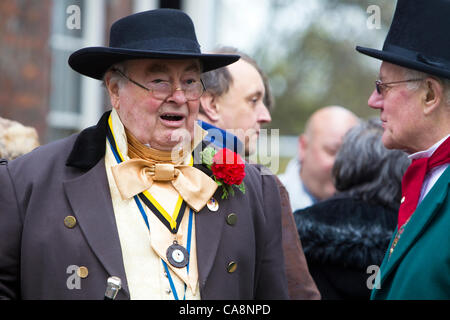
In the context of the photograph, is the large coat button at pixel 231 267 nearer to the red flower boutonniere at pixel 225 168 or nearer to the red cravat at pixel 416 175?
the red flower boutonniere at pixel 225 168

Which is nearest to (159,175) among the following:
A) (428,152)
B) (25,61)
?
(428,152)

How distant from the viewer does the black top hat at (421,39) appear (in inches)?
132

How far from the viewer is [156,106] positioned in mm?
3441

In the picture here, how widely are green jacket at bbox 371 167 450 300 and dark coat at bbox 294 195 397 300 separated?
851 millimetres

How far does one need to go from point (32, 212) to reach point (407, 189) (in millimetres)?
1744

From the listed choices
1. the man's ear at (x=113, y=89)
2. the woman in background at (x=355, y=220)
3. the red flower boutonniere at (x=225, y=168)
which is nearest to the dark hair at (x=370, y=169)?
the woman in background at (x=355, y=220)

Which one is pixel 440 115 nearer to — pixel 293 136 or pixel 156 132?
pixel 156 132

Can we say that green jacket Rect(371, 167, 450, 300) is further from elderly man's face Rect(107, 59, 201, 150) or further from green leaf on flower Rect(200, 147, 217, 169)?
elderly man's face Rect(107, 59, 201, 150)

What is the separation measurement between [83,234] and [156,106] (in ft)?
2.29

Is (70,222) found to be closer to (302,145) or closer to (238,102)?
(238,102)

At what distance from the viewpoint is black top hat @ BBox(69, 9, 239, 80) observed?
11.1ft

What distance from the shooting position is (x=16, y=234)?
3.19 m

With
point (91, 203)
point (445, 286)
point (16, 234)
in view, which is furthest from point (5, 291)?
point (445, 286)

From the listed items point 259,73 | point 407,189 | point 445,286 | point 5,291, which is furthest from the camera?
point 259,73
